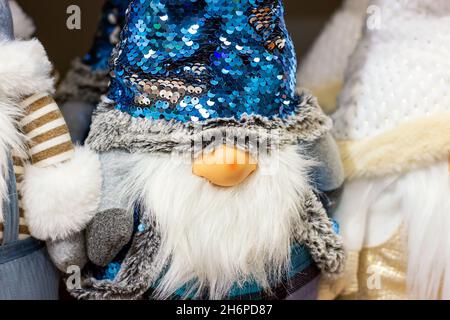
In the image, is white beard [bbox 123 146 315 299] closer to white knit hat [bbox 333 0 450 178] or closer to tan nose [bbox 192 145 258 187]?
tan nose [bbox 192 145 258 187]

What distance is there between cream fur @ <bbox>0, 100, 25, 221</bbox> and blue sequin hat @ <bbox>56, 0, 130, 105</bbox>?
27 centimetres

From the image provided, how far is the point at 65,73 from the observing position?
892 mm

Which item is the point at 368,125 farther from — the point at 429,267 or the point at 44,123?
the point at 44,123

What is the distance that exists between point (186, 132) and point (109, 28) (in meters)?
0.34

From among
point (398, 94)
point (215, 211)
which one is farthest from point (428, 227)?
point (215, 211)

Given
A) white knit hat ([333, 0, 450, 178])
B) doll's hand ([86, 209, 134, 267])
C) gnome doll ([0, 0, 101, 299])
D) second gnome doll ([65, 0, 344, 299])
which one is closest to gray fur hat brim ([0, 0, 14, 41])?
gnome doll ([0, 0, 101, 299])

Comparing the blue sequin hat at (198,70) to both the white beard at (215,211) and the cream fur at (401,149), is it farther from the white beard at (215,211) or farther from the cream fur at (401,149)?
the cream fur at (401,149)

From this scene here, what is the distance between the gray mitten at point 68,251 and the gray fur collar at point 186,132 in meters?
0.11

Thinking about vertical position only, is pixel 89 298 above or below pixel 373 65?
below

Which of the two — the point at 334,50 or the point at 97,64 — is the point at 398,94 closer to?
the point at 334,50

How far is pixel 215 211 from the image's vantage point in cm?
62

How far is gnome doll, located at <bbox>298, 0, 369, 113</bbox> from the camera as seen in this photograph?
3.00ft
